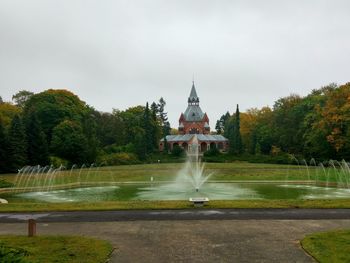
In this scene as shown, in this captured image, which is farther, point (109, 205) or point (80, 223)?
point (109, 205)

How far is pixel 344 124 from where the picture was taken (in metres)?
47.0

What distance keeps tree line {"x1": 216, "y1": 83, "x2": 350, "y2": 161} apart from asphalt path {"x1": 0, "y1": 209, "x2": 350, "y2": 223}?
3338 centimetres

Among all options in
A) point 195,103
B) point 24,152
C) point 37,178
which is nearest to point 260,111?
point 195,103

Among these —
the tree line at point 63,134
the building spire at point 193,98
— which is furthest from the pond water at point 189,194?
the building spire at point 193,98

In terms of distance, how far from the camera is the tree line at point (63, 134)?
47906mm

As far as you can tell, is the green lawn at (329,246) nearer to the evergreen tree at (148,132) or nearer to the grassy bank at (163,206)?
the grassy bank at (163,206)

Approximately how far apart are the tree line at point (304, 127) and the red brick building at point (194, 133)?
958 centimetres

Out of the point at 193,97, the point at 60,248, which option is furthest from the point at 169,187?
the point at 193,97

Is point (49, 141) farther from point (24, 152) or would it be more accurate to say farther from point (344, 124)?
point (344, 124)

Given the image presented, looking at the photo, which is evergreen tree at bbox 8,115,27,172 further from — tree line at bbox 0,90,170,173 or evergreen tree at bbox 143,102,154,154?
evergreen tree at bbox 143,102,154,154

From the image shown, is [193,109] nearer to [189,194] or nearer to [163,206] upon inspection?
[189,194]

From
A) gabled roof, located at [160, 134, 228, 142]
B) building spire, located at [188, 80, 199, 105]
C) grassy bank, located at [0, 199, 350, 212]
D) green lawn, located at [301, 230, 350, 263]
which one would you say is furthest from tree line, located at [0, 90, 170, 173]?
green lawn, located at [301, 230, 350, 263]

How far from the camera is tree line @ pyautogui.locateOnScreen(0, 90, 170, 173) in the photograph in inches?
1886

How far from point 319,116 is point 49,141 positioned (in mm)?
39761
